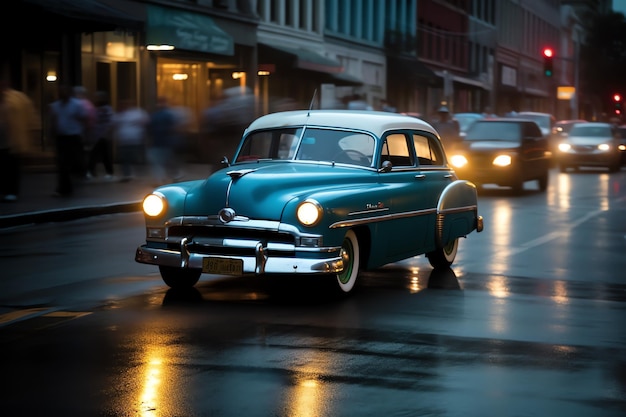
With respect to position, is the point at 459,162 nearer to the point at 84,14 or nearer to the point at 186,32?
the point at 84,14

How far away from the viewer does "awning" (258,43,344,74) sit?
42.2 m

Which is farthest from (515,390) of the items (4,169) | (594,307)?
(4,169)

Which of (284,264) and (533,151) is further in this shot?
(533,151)

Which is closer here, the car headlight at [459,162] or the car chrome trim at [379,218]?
the car chrome trim at [379,218]

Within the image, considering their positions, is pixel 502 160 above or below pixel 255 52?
below

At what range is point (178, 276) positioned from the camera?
1067 cm

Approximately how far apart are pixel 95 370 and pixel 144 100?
92.3ft

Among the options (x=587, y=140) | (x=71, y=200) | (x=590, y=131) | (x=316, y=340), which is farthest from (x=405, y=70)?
(x=316, y=340)

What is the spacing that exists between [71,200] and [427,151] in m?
9.45

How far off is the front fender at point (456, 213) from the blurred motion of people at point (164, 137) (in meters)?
10.8

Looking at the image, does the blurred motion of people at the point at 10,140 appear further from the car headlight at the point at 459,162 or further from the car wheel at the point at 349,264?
the car wheel at the point at 349,264

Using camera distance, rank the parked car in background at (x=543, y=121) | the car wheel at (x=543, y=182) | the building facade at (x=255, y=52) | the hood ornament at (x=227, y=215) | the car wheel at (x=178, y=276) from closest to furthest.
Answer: the hood ornament at (x=227, y=215) → the car wheel at (x=178, y=276) → the car wheel at (x=543, y=182) → the building facade at (x=255, y=52) → the parked car in background at (x=543, y=121)

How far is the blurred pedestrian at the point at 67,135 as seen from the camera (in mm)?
21375

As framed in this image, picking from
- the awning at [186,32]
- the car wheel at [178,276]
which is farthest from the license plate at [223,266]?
the awning at [186,32]
